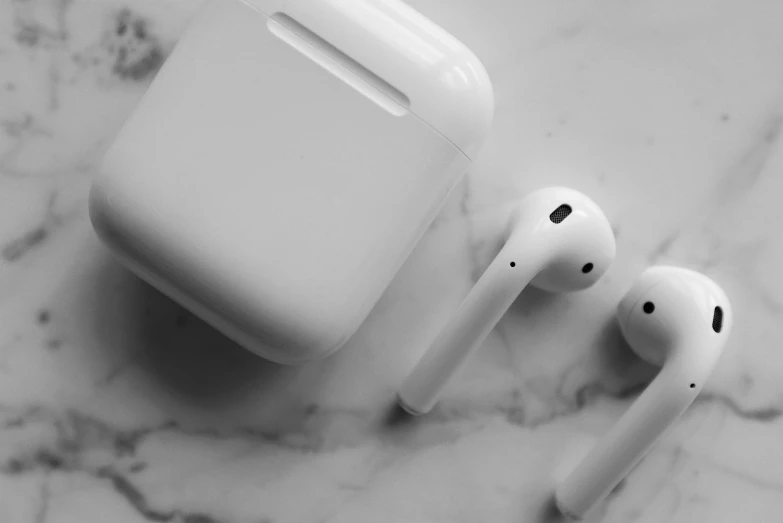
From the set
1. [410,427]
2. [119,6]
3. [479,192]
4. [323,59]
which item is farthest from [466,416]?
[119,6]

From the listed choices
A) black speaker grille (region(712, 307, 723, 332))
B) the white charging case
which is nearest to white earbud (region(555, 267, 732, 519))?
black speaker grille (region(712, 307, 723, 332))

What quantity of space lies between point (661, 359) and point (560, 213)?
13cm

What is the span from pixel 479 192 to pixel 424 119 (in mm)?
106

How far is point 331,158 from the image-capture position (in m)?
0.48

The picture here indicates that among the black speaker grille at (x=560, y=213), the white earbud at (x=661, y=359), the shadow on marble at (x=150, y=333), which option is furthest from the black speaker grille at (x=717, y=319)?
the shadow on marble at (x=150, y=333)

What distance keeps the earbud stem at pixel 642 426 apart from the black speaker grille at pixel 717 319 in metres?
0.03

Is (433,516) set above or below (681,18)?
below

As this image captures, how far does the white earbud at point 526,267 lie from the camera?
50cm

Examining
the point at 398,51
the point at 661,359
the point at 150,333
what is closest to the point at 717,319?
the point at 661,359

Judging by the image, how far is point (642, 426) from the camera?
0.52 meters

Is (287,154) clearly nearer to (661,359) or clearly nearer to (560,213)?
(560,213)

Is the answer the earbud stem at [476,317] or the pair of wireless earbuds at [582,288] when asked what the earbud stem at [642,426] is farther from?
the earbud stem at [476,317]

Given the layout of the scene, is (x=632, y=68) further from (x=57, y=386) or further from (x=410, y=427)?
(x=57, y=386)

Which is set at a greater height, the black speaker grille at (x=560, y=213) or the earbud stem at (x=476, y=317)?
the black speaker grille at (x=560, y=213)
